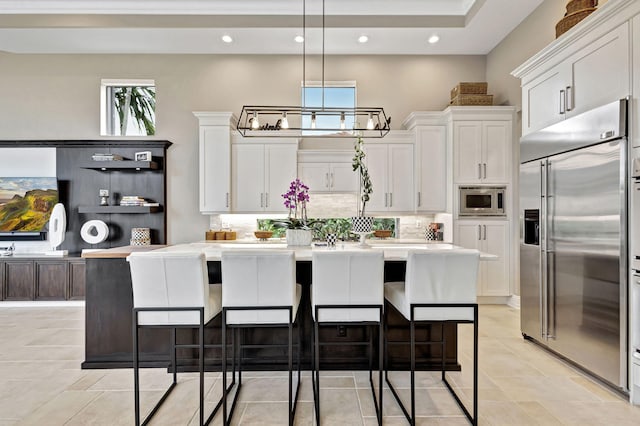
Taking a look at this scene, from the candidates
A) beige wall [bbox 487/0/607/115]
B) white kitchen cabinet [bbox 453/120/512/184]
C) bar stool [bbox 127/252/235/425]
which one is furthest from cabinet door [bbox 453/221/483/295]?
bar stool [bbox 127/252/235/425]

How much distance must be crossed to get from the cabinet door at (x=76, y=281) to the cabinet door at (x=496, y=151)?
558 centimetres

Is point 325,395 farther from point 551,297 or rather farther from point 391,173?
point 391,173

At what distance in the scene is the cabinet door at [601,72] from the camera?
99.7 inches

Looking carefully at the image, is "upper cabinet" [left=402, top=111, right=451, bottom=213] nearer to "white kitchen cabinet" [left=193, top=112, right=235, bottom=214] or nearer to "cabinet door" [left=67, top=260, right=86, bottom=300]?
"white kitchen cabinet" [left=193, top=112, right=235, bottom=214]

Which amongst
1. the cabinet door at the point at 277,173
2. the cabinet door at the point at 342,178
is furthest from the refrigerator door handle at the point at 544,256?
the cabinet door at the point at 277,173

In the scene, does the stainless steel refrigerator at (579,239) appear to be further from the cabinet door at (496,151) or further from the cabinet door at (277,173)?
the cabinet door at (277,173)

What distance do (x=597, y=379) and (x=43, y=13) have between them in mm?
6927

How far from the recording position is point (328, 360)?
3047 millimetres

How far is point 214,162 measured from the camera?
17.2 ft

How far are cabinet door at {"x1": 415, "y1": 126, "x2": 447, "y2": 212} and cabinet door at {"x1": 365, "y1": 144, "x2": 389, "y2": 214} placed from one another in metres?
0.43

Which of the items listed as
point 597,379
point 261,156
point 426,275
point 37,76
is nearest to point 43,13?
point 37,76

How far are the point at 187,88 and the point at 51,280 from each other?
10.8 feet

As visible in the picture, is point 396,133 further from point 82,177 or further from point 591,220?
point 82,177

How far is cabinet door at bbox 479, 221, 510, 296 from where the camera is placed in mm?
4957
